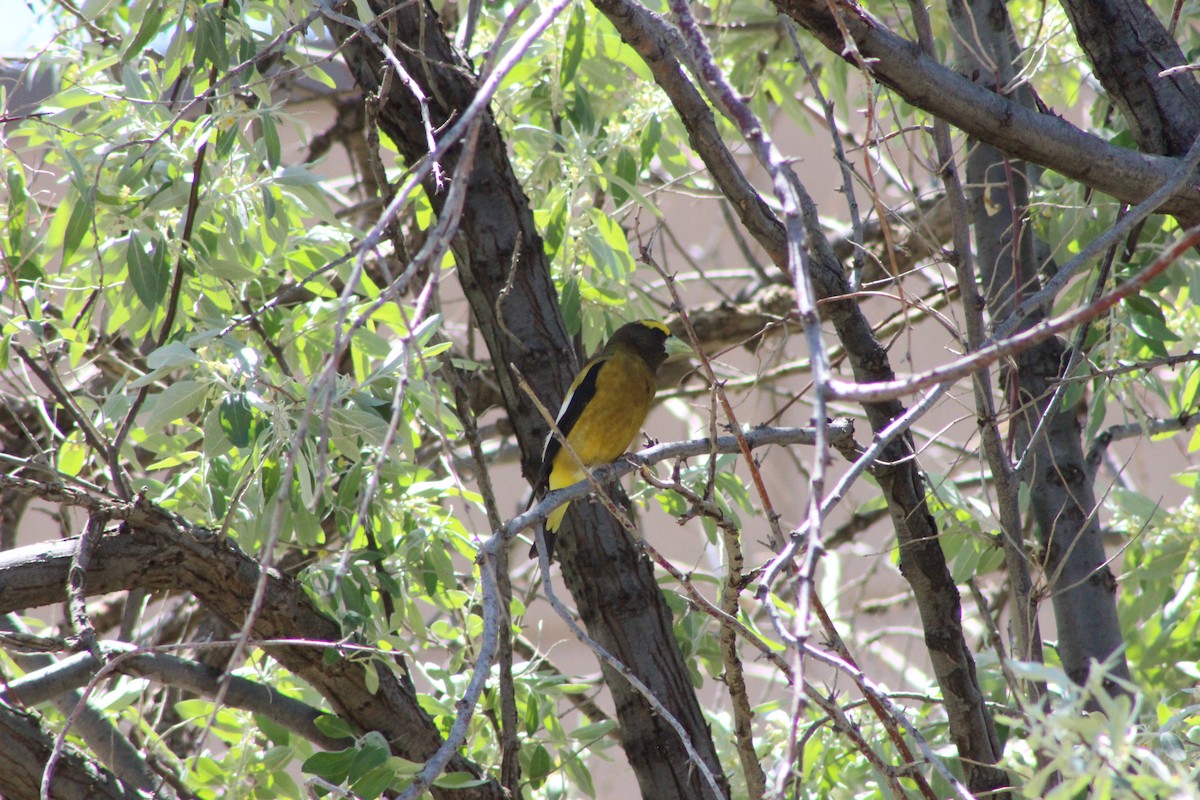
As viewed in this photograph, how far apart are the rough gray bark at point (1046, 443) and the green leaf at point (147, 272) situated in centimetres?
200

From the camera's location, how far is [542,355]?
3045 millimetres

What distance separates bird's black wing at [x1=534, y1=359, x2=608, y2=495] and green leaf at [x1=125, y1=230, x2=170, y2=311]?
101 centimetres

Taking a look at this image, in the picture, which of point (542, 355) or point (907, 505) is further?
point (542, 355)

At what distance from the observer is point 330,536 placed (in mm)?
3678

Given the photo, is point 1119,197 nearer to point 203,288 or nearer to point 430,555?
point 430,555

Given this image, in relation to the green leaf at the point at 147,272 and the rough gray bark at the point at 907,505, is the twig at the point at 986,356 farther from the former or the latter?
the green leaf at the point at 147,272

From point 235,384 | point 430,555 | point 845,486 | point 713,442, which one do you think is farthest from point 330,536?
point 845,486

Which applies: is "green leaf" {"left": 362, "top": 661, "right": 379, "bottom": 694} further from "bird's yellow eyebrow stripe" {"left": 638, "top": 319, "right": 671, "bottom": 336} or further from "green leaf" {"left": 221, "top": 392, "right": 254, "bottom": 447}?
"bird's yellow eyebrow stripe" {"left": 638, "top": 319, "right": 671, "bottom": 336}

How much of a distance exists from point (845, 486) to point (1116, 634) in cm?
197

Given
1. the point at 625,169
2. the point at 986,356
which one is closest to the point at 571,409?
the point at 625,169

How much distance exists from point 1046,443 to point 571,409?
1.33m

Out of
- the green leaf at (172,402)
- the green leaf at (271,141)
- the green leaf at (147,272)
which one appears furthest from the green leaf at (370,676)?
the green leaf at (271,141)

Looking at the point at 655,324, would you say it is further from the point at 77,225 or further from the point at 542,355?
the point at 77,225

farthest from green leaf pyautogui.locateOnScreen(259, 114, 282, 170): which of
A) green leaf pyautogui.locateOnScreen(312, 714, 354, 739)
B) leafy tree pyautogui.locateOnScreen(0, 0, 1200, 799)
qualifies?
green leaf pyautogui.locateOnScreen(312, 714, 354, 739)
